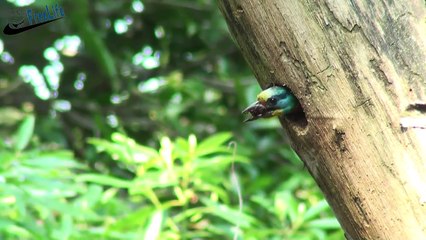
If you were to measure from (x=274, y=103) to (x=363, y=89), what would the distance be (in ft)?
0.33

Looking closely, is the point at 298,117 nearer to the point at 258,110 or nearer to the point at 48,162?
the point at 258,110

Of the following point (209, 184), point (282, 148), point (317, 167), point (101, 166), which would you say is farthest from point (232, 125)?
point (317, 167)

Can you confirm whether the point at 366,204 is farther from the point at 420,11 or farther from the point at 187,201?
the point at 187,201

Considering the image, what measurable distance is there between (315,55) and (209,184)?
Result: 3.01ft

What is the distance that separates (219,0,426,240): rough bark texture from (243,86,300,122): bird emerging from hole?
0.01m

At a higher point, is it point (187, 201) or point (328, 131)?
point (187, 201)

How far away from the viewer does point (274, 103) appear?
2.53 feet

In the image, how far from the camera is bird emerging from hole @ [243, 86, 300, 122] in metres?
0.76

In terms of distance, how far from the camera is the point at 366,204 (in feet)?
2.44

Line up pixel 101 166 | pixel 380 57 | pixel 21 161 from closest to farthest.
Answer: pixel 380 57
pixel 21 161
pixel 101 166

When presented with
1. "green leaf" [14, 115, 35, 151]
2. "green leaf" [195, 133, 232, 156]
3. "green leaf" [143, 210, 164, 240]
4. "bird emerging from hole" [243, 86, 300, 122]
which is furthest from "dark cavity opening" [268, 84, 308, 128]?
"green leaf" [14, 115, 35, 151]

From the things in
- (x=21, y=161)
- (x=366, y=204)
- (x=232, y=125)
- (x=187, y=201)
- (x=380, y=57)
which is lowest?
(x=366, y=204)

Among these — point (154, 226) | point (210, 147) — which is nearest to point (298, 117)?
point (154, 226)

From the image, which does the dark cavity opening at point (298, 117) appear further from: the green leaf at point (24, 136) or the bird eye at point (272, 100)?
the green leaf at point (24, 136)
